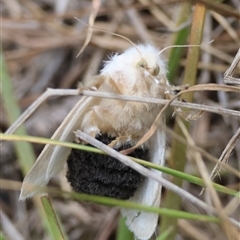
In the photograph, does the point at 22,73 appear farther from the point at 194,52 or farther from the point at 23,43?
the point at 194,52

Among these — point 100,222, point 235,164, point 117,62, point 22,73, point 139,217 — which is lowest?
point 100,222

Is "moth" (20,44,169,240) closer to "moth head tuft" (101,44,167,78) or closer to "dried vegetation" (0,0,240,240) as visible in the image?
"moth head tuft" (101,44,167,78)

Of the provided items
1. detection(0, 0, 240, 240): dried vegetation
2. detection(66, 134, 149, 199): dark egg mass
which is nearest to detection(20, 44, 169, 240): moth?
detection(66, 134, 149, 199): dark egg mass

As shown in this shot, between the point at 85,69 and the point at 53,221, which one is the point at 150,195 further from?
the point at 85,69

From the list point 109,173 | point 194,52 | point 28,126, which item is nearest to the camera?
point 109,173

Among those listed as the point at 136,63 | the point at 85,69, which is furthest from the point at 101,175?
the point at 85,69

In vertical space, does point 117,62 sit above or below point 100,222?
above

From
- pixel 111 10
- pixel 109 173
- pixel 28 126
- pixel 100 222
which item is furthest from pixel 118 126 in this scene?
pixel 111 10
